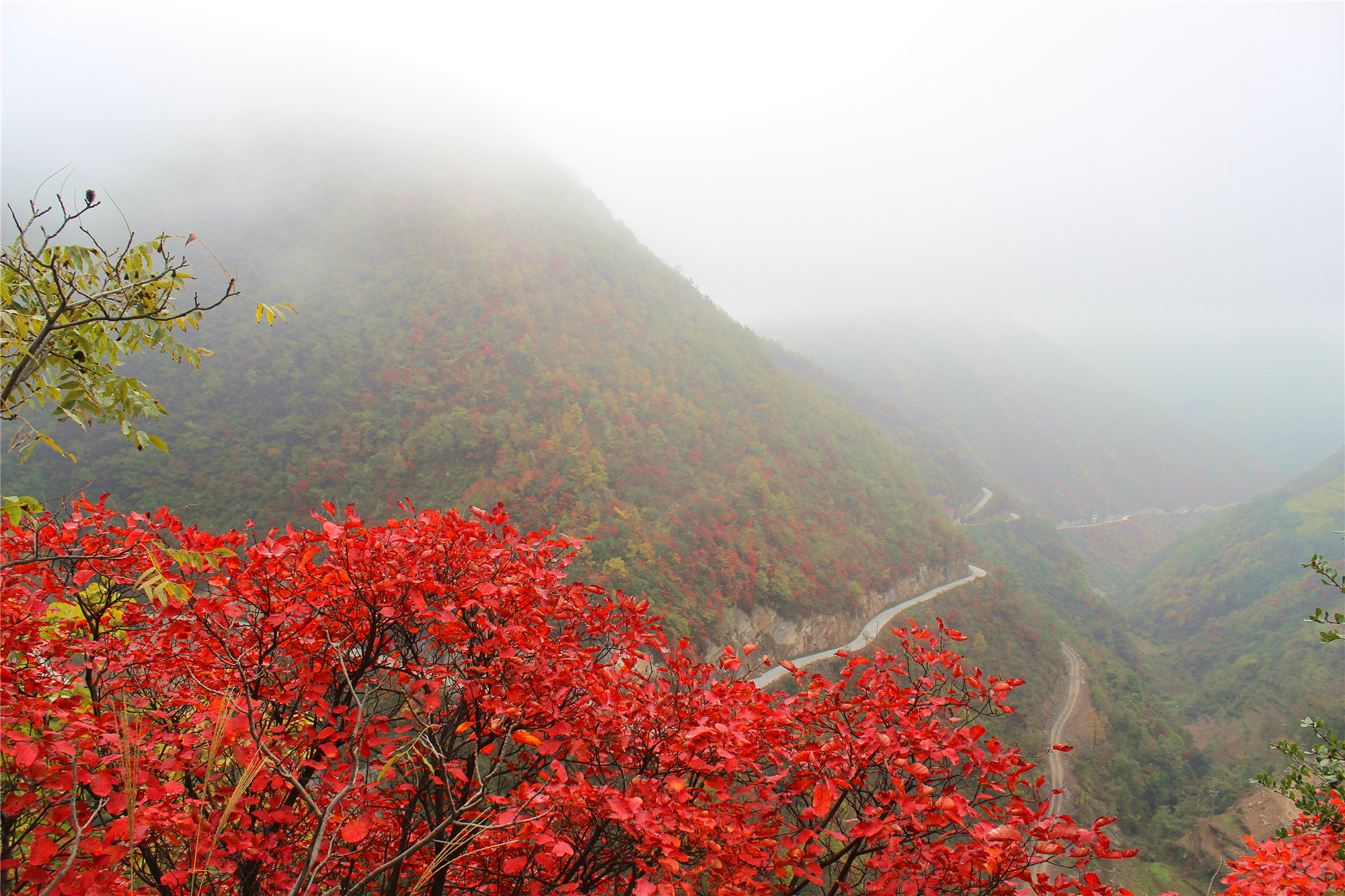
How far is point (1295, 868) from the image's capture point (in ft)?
18.8

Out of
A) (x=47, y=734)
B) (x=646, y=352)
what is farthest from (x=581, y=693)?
(x=646, y=352)

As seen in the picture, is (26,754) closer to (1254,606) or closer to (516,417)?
(516,417)

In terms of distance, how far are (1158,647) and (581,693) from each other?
8759 cm

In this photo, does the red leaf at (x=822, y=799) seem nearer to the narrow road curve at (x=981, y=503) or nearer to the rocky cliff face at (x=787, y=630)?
the rocky cliff face at (x=787, y=630)

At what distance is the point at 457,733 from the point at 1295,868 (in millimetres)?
9000

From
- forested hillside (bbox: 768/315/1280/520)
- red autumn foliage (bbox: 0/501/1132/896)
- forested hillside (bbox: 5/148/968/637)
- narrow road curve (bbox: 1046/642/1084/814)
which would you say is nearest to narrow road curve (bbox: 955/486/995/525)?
forested hillside (bbox: 768/315/1280/520)

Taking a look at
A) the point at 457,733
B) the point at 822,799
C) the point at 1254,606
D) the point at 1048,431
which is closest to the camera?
the point at 822,799

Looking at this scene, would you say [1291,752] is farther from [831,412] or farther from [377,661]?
[831,412]

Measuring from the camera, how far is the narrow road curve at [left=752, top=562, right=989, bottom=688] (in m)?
31.0

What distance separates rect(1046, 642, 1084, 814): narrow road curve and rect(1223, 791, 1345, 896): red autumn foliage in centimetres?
2535

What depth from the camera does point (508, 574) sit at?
168 inches

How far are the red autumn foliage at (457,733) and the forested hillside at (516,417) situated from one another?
23344 mm

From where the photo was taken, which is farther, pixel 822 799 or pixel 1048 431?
pixel 1048 431

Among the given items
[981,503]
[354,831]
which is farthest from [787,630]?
[981,503]
